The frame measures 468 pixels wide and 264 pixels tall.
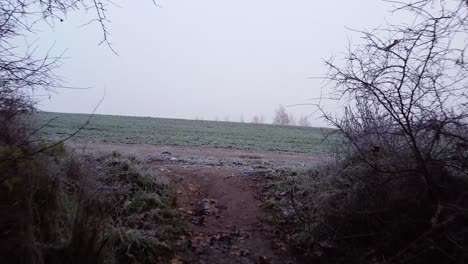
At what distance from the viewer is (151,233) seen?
5.77m

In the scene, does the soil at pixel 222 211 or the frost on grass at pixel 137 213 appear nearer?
the frost on grass at pixel 137 213

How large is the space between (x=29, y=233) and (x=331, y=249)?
3598 millimetres

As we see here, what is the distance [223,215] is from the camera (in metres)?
7.31

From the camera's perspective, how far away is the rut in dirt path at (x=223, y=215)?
5.89 metres

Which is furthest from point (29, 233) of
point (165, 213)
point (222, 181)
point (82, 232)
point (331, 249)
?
point (222, 181)

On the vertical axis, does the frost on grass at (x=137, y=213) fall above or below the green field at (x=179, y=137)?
below

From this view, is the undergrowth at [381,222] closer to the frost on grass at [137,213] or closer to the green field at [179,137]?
the frost on grass at [137,213]

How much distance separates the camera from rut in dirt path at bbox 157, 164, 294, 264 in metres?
5.89

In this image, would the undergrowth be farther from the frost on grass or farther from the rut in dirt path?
the frost on grass

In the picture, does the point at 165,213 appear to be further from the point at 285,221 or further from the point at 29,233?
the point at 29,233

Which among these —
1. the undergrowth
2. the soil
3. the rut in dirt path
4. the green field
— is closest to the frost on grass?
the soil

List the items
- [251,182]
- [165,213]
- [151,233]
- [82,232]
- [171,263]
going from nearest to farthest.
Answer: [82,232], [171,263], [151,233], [165,213], [251,182]

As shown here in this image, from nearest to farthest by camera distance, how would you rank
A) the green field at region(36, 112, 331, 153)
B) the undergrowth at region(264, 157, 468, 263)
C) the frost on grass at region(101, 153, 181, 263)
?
1. the undergrowth at region(264, 157, 468, 263)
2. the frost on grass at region(101, 153, 181, 263)
3. the green field at region(36, 112, 331, 153)

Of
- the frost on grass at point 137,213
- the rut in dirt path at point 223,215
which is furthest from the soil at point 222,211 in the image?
the frost on grass at point 137,213
